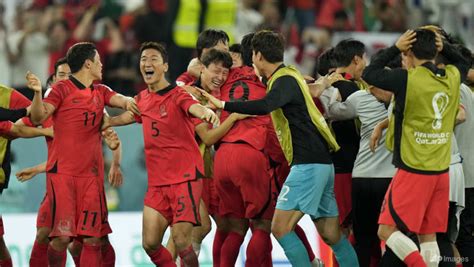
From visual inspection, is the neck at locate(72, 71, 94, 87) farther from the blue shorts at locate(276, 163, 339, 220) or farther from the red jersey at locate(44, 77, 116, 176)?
the blue shorts at locate(276, 163, 339, 220)

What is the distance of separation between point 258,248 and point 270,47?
1800 millimetres

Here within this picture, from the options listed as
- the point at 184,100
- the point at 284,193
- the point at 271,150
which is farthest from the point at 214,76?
the point at 284,193

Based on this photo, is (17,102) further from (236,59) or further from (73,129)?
(236,59)

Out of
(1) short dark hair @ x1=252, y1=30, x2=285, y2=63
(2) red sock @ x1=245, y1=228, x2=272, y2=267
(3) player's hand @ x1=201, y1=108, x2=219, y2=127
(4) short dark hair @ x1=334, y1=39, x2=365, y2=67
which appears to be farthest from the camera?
(4) short dark hair @ x1=334, y1=39, x2=365, y2=67

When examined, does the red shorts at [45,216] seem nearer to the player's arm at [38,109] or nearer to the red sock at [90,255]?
the red sock at [90,255]

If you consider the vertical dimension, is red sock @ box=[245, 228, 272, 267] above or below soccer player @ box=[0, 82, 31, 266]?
below

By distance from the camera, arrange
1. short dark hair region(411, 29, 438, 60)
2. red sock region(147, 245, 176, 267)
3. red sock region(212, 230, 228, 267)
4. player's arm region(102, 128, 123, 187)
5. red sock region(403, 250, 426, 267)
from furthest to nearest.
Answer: red sock region(212, 230, 228, 267)
player's arm region(102, 128, 123, 187)
red sock region(147, 245, 176, 267)
short dark hair region(411, 29, 438, 60)
red sock region(403, 250, 426, 267)

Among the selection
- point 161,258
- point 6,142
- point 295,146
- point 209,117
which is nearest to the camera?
point 209,117

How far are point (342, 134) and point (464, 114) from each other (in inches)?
56.2

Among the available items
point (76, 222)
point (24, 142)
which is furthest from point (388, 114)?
point (24, 142)

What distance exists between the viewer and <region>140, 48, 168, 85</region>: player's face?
10305 mm

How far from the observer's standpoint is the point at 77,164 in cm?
1041

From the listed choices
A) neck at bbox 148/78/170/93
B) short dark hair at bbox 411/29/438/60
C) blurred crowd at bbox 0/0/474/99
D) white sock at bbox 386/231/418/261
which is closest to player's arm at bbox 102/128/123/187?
neck at bbox 148/78/170/93

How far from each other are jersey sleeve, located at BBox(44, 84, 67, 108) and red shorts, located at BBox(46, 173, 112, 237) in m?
0.62
